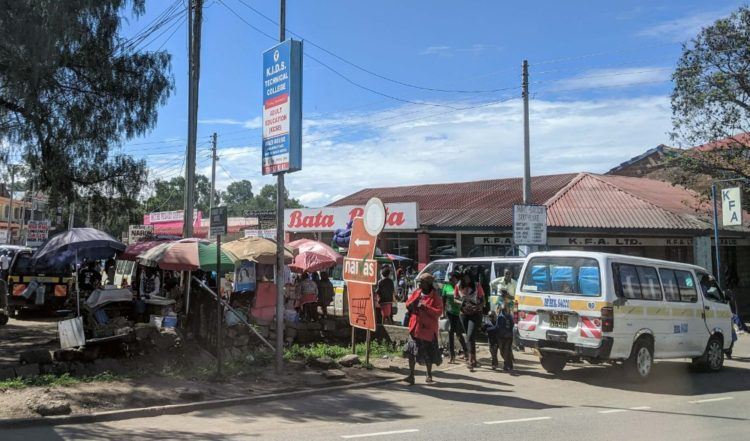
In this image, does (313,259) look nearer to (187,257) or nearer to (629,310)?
(187,257)

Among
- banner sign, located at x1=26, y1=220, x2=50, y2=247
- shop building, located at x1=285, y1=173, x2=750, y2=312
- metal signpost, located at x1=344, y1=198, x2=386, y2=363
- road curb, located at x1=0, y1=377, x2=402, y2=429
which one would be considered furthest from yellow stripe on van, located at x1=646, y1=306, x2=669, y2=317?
banner sign, located at x1=26, y1=220, x2=50, y2=247

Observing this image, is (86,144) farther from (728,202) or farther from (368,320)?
(728,202)

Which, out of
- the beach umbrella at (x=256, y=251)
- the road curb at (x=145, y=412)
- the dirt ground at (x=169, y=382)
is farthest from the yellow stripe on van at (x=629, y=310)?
the beach umbrella at (x=256, y=251)

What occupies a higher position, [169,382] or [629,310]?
[629,310]

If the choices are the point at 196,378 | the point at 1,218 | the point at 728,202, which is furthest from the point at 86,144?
the point at 1,218

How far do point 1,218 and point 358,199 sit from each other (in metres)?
48.6

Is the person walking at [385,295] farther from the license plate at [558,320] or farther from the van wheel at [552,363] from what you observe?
the license plate at [558,320]

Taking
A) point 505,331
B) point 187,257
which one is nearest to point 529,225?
point 505,331

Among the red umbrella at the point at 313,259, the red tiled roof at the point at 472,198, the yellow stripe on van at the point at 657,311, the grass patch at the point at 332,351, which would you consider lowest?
the grass patch at the point at 332,351

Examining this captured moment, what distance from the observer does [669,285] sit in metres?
10.9

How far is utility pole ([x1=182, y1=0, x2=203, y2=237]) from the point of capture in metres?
15.5

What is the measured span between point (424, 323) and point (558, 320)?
230 cm

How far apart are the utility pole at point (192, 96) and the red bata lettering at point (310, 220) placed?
1610cm

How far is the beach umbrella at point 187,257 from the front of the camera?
1144 centimetres
